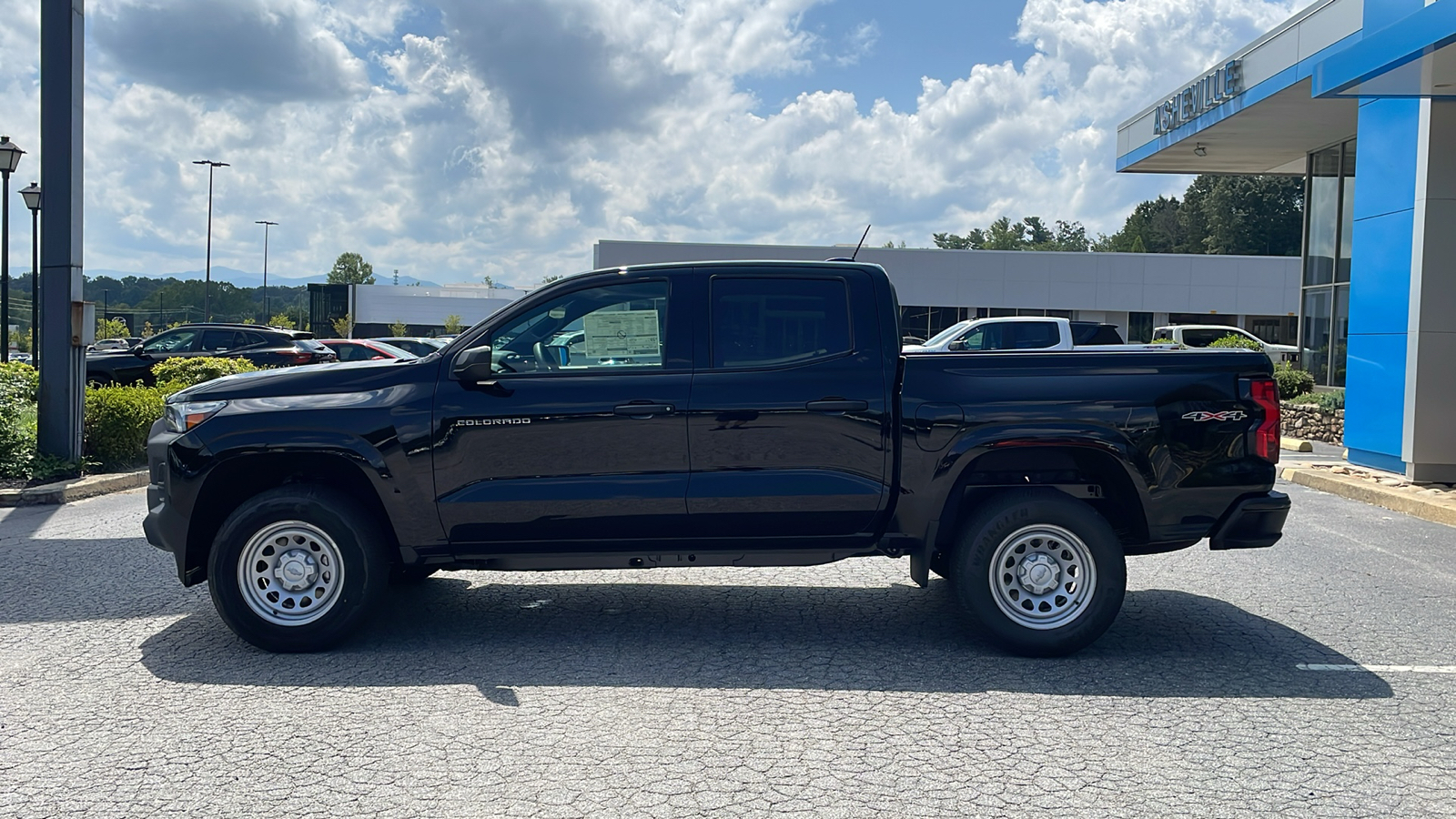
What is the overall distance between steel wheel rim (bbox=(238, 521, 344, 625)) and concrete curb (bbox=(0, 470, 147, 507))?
6.73 meters

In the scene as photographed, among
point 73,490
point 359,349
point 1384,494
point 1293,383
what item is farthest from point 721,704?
point 359,349

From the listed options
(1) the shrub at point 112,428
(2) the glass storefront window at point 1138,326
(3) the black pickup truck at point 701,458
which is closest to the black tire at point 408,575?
(3) the black pickup truck at point 701,458

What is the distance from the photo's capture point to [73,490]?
448 inches

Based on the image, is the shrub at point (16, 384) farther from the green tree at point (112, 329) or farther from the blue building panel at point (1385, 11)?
the green tree at point (112, 329)

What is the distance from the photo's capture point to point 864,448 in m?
5.78

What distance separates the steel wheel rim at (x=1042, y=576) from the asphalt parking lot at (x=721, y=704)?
0.25 metres

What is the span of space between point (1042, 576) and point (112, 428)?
11.0 m

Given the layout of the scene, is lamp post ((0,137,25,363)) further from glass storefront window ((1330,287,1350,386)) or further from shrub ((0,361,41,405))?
glass storefront window ((1330,287,1350,386))

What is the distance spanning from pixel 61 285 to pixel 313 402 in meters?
7.69

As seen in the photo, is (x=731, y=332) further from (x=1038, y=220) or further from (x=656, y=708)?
(x=1038, y=220)

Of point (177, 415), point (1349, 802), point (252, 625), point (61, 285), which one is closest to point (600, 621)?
point (252, 625)

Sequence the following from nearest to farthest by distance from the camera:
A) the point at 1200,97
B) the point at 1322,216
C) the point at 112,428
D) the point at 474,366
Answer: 1. the point at 474,366
2. the point at 112,428
3. the point at 1200,97
4. the point at 1322,216

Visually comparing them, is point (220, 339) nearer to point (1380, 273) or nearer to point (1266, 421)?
point (1380, 273)

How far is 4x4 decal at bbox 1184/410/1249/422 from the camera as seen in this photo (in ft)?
19.2
